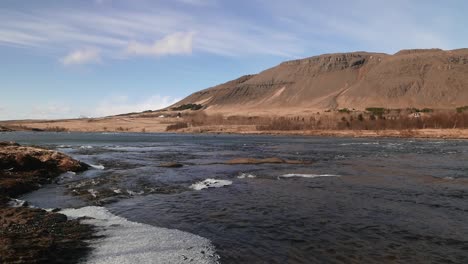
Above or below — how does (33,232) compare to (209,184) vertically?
above

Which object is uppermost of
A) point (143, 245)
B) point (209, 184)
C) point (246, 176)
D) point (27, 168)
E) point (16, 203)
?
point (27, 168)

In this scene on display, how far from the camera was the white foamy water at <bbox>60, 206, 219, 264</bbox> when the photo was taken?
1080 cm

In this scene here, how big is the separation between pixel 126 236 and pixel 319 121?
462 feet

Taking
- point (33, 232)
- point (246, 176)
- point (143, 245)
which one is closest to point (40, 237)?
point (33, 232)

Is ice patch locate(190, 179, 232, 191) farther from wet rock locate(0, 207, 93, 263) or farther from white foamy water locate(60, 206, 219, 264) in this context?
wet rock locate(0, 207, 93, 263)

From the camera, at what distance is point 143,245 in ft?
39.3

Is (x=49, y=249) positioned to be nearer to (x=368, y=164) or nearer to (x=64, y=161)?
(x=64, y=161)

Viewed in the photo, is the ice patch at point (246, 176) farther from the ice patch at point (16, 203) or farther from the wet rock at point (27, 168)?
the ice patch at point (16, 203)

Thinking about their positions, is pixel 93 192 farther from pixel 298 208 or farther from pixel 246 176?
pixel 246 176

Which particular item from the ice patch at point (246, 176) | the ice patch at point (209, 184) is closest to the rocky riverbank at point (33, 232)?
the ice patch at point (209, 184)

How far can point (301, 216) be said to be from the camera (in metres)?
16.4

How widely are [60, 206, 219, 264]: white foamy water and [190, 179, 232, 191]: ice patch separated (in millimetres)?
8804

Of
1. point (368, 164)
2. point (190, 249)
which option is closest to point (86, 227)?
point (190, 249)

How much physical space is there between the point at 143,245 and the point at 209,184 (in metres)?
13.1
